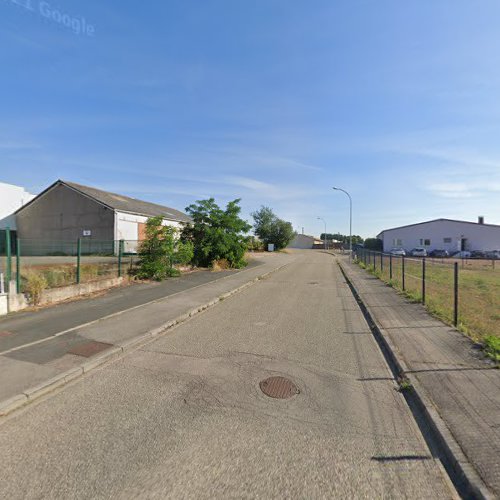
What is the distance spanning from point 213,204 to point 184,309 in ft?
46.3

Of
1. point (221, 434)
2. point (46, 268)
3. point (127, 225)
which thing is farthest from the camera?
point (127, 225)

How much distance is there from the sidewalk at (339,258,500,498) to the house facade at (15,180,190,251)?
20756 mm

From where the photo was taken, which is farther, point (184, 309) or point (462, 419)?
point (184, 309)

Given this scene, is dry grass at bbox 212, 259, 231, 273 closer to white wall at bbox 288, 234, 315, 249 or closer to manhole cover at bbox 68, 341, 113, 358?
manhole cover at bbox 68, 341, 113, 358

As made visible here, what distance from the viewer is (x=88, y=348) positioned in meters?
5.67

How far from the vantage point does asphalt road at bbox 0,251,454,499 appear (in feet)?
8.27

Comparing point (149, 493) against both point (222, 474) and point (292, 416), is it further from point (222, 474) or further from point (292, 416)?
point (292, 416)

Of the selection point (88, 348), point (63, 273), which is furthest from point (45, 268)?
point (88, 348)

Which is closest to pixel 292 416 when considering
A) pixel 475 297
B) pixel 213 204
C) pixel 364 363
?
pixel 364 363

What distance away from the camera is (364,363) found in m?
5.29

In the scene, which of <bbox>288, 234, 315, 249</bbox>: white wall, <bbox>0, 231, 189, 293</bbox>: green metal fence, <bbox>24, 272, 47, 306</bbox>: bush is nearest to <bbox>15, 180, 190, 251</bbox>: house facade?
<bbox>0, 231, 189, 293</bbox>: green metal fence

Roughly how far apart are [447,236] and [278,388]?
212 ft

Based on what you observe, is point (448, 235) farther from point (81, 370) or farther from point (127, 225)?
point (81, 370)

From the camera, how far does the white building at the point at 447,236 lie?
178ft
